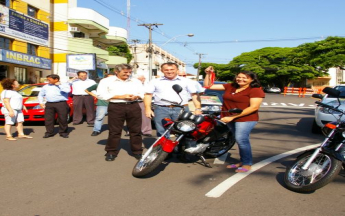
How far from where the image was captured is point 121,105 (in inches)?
231

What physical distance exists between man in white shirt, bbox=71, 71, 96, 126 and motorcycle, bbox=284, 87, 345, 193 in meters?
7.65

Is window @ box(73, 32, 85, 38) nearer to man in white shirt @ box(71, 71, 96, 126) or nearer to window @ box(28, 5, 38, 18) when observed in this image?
window @ box(28, 5, 38, 18)

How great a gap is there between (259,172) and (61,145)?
4.32 m

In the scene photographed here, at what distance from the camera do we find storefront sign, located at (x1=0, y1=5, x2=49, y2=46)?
21.4m

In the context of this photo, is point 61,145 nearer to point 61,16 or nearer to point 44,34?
point 44,34

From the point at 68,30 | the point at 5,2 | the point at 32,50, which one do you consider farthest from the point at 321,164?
the point at 68,30

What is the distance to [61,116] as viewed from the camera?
8414 millimetres

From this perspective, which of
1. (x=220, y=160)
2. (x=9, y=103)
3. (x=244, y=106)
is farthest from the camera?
(x=9, y=103)

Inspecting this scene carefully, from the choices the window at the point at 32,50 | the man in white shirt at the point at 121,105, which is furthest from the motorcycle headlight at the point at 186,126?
the window at the point at 32,50

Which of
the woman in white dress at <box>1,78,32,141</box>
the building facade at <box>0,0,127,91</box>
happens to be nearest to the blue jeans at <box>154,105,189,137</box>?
the woman in white dress at <box>1,78,32,141</box>

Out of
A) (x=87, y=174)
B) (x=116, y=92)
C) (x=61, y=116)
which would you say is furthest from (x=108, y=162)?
(x=61, y=116)

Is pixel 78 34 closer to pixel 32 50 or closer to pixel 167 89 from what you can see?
pixel 32 50

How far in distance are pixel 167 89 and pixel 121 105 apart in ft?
2.79

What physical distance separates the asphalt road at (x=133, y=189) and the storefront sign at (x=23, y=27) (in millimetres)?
17425
